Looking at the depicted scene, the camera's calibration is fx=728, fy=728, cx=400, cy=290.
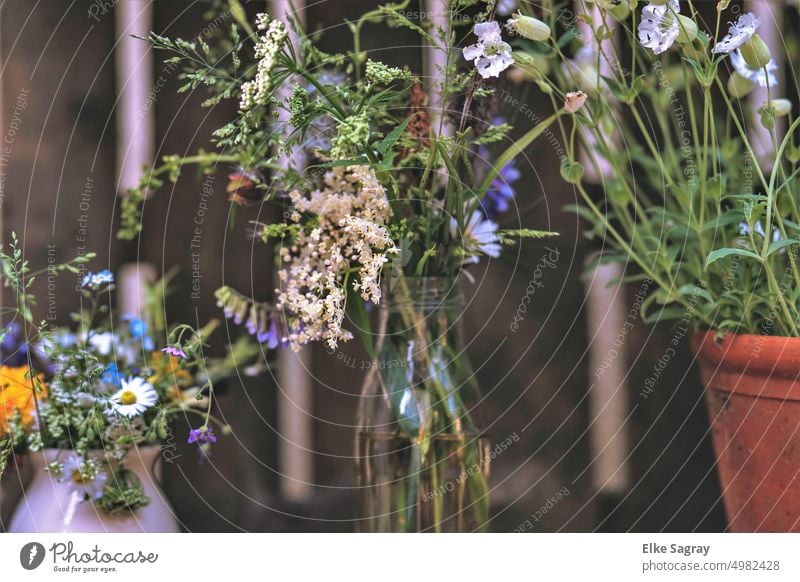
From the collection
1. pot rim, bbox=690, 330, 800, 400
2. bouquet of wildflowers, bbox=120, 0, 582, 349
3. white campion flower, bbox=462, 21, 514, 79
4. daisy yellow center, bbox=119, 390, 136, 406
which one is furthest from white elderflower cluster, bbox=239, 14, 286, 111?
pot rim, bbox=690, 330, 800, 400

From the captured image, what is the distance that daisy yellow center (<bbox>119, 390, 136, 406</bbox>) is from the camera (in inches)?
18.4

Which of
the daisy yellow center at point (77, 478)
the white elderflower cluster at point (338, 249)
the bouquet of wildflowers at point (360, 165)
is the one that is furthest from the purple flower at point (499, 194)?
the daisy yellow center at point (77, 478)

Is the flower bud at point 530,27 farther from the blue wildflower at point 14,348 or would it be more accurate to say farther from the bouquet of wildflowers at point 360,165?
the blue wildflower at point 14,348

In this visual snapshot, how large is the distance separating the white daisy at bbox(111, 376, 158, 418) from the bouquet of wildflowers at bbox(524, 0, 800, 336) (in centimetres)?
30

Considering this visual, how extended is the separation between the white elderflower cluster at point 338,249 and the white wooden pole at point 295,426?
0.51ft

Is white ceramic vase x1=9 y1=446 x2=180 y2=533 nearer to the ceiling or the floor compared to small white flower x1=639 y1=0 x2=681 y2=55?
nearer to the floor

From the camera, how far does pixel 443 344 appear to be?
0.47m

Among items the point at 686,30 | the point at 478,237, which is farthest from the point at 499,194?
the point at 686,30

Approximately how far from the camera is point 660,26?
42 cm

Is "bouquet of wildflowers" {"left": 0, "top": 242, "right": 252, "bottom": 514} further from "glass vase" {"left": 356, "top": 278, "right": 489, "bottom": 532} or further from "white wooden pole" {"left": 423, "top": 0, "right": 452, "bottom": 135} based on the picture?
"white wooden pole" {"left": 423, "top": 0, "right": 452, "bottom": 135}

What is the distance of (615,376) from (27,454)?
1.47ft

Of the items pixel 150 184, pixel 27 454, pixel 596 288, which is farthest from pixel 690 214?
pixel 27 454

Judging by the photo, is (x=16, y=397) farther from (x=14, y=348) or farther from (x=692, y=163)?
(x=692, y=163)
